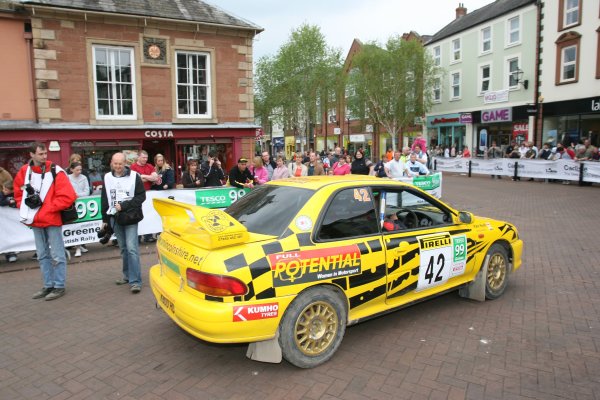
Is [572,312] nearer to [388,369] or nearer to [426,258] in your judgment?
[426,258]

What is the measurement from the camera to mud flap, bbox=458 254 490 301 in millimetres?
5133

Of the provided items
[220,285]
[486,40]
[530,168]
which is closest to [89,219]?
[220,285]

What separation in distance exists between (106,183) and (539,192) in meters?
15.4

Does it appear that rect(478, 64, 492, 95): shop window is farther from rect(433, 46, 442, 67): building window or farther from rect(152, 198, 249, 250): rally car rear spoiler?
rect(152, 198, 249, 250): rally car rear spoiler

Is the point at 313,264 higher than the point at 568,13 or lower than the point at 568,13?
lower

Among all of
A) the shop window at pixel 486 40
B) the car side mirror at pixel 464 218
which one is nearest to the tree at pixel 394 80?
the shop window at pixel 486 40

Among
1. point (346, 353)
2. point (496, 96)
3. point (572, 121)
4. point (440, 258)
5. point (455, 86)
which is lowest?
point (346, 353)

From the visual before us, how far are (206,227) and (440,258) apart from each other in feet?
8.41

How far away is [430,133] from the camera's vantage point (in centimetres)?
3644

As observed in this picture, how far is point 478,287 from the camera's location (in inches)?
204

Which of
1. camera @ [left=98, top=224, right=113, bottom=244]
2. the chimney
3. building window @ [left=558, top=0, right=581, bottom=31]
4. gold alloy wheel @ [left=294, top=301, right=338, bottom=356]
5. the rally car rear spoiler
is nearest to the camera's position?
the rally car rear spoiler

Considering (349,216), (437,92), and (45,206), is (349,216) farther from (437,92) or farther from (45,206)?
(437,92)

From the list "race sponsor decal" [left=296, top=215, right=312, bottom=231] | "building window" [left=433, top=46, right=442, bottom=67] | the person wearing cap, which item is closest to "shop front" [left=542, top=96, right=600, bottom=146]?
"building window" [left=433, top=46, right=442, bottom=67]

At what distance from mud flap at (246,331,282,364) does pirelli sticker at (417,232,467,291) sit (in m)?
1.71
